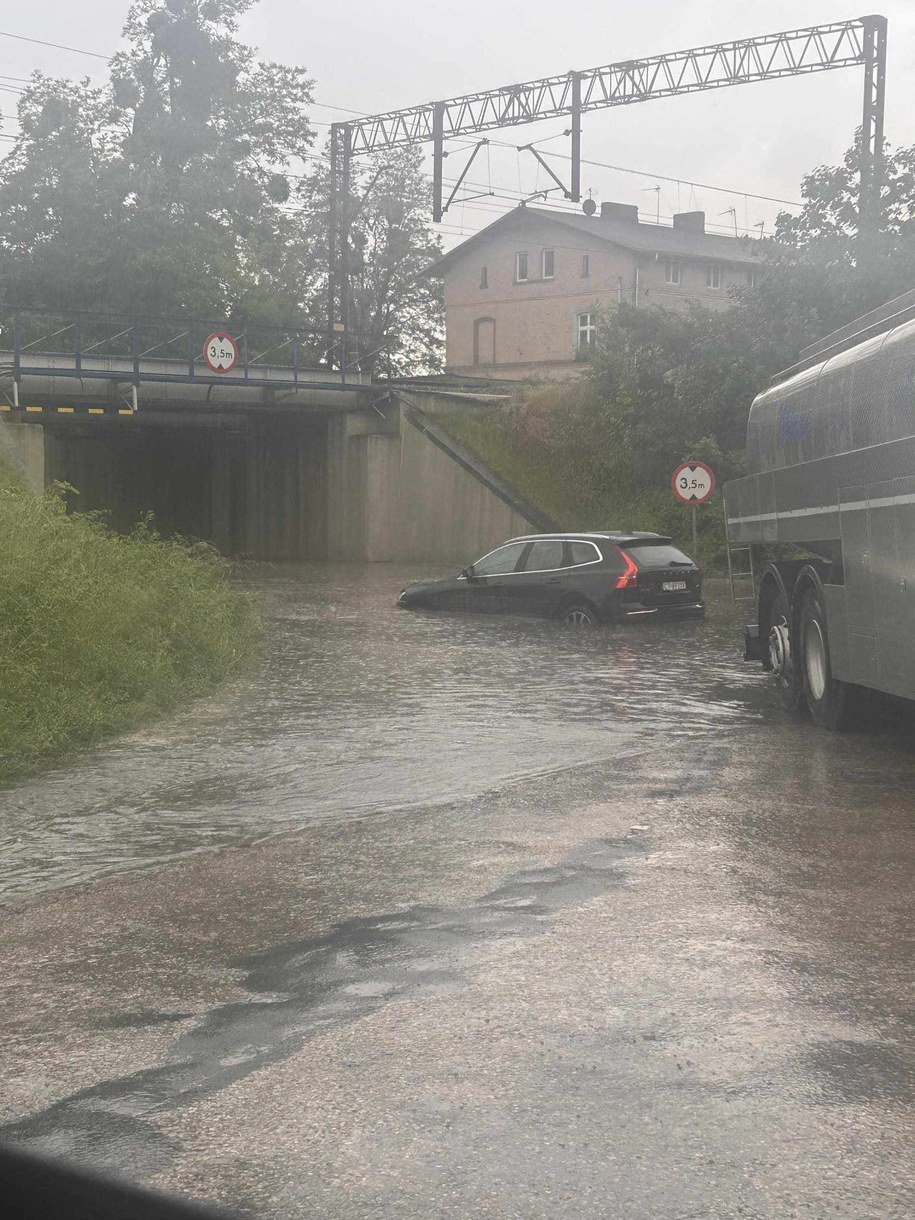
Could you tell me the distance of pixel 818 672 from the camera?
496 inches

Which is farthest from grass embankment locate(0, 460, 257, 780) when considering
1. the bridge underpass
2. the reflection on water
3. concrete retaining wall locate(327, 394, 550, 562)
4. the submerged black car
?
concrete retaining wall locate(327, 394, 550, 562)

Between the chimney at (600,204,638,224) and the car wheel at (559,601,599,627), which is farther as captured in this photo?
the chimney at (600,204,638,224)

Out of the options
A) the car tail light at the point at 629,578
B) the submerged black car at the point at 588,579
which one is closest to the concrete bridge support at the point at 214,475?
the submerged black car at the point at 588,579

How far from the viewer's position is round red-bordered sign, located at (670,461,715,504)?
29.9 meters

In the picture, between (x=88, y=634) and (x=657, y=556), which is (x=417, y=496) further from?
(x=88, y=634)

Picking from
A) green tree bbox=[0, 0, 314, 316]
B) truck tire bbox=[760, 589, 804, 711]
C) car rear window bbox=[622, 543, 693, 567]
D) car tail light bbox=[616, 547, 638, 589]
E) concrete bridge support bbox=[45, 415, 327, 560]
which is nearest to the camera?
truck tire bbox=[760, 589, 804, 711]

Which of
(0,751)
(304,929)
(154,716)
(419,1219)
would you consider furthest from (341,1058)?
(154,716)

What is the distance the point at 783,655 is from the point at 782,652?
75mm

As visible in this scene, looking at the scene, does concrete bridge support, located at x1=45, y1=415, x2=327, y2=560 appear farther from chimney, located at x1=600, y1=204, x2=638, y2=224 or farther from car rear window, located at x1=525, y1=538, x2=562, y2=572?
chimney, located at x1=600, y1=204, x2=638, y2=224

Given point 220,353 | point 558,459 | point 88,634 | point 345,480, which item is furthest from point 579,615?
point 345,480

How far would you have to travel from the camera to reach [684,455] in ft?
131

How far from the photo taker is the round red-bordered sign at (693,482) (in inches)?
1177

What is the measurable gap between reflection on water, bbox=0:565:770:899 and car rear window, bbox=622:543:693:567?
1.05m

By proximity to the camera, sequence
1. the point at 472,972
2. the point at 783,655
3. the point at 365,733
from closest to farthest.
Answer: the point at 472,972
the point at 365,733
the point at 783,655
